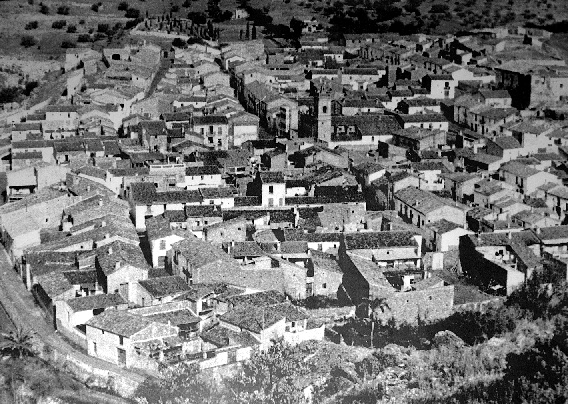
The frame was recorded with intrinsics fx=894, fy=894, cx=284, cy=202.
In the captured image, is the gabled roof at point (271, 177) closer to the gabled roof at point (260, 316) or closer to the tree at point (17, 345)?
the gabled roof at point (260, 316)

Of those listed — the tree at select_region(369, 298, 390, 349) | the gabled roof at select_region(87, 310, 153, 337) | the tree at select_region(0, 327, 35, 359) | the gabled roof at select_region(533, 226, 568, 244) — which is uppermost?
the gabled roof at select_region(533, 226, 568, 244)

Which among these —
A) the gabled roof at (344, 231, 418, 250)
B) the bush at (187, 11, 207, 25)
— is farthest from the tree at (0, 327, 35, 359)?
the bush at (187, 11, 207, 25)

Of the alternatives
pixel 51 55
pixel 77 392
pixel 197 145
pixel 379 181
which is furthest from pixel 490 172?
pixel 51 55

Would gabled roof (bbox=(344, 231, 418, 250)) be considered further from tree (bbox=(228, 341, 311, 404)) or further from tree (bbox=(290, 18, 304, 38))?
tree (bbox=(290, 18, 304, 38))

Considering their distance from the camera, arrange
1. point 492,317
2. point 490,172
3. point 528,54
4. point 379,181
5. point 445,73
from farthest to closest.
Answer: point 528,54 → point 445,73 → point 490,172 → point 379,181 → point 492,317

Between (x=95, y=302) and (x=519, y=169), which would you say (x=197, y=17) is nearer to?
(x=519, y=169)

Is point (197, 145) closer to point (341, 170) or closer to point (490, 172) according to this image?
point (341, 170)

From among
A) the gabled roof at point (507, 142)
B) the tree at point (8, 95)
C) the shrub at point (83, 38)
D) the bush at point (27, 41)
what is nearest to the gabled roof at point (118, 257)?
the gabled roof at point (507, 142)

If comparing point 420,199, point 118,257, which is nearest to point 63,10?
point 420,199
